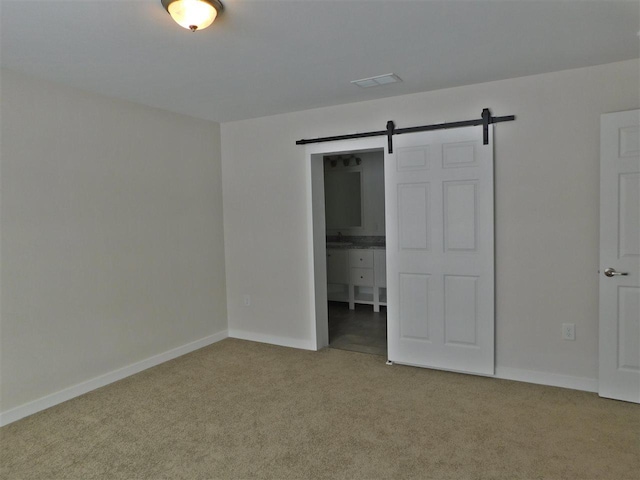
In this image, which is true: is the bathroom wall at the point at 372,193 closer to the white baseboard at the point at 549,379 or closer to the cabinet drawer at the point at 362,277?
the cabinet drawer at the point at 362,277

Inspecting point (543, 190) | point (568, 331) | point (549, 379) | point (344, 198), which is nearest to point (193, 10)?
point (543, 190)

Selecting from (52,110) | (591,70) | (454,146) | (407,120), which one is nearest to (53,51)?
(52,110)

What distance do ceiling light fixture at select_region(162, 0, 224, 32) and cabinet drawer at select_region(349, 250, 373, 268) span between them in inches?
169

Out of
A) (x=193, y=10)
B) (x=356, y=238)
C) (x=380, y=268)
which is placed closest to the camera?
(x=193, y=10)

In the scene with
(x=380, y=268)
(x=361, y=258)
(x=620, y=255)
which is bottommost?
(x=380, y=268)

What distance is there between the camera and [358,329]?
5.15 metres

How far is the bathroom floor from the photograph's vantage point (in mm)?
4492

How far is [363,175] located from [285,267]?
8.20ft

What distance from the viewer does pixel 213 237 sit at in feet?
15.8

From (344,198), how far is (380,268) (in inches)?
52.0

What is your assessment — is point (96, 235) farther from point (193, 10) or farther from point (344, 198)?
point (344, 198)

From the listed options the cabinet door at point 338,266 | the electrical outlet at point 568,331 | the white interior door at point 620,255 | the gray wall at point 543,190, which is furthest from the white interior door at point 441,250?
the cabinet door at point 338,266

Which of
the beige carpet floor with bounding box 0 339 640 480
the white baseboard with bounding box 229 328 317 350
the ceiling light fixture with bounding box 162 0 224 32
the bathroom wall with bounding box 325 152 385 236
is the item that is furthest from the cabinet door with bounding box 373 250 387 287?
the ceiling light fixture with bounding box 162 0 224 32

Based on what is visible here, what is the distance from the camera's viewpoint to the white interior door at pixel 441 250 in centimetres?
358
